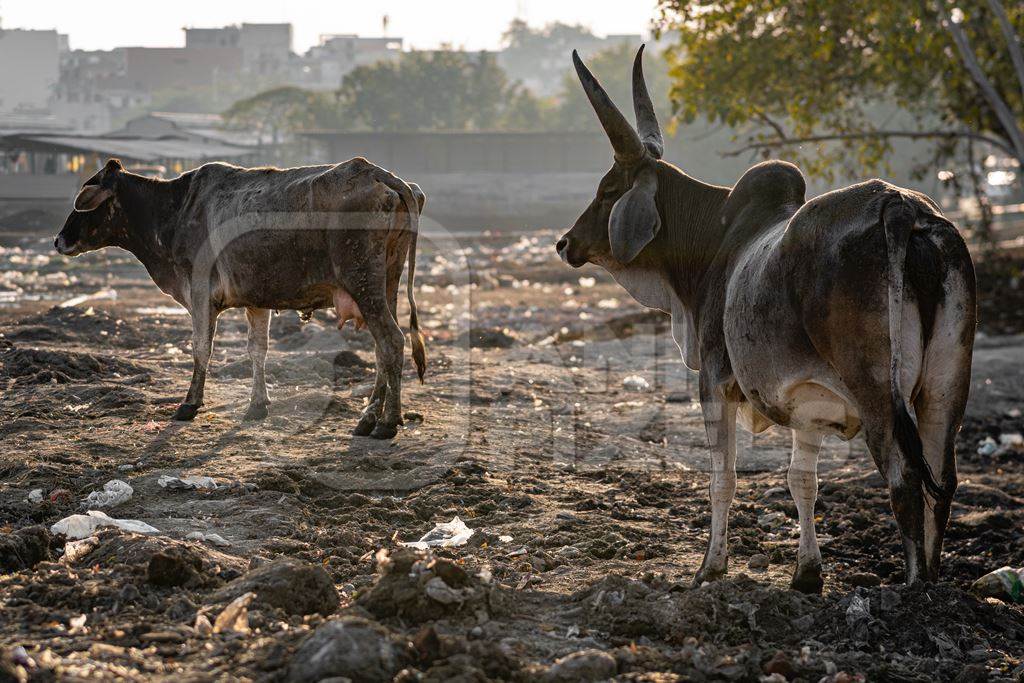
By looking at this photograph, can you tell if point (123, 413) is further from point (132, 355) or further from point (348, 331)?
point (348, 331)

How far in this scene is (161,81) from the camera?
293 ft

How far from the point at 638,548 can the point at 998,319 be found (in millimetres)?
10583

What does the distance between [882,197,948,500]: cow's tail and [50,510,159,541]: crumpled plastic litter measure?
9.89 ft

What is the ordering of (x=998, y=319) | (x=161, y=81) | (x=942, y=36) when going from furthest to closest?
(x=161, y=81)
(x=998, y=319)
(x=942, y=36)

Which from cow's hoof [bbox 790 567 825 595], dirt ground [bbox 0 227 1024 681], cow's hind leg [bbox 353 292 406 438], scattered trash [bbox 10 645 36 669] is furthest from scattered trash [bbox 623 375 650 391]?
scattered trash [bbox 10 645 36 669]

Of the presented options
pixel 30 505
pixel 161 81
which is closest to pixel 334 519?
pixel 30 505

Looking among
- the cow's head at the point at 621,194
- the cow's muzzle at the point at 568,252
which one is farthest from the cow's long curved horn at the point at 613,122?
the cow's muzzle at the point at 568,252

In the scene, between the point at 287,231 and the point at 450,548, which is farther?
the point at 287,231

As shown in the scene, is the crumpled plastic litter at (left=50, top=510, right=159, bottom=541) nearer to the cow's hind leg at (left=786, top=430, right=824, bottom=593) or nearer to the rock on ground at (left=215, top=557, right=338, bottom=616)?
the rock on ground at (left=215, top=557, right=338, bottom=616)

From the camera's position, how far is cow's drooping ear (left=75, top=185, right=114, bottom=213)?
7984 millimetres

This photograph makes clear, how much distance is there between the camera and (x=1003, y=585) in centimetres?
492

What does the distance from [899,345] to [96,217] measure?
239 inches

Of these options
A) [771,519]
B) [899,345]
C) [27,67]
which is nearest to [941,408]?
[899,345]

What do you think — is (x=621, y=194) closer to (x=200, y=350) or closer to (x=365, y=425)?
(x=365, y=425)
